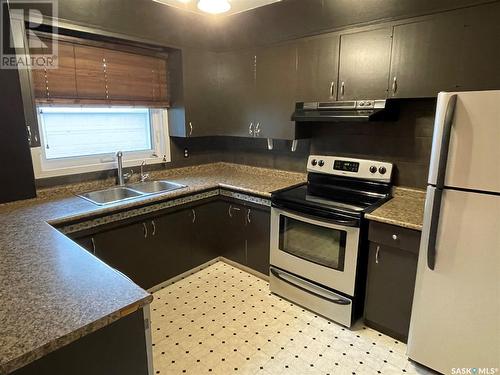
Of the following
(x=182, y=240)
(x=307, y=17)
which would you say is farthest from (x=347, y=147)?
(x=182, y=240)

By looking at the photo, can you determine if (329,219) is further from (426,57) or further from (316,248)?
(426,57)

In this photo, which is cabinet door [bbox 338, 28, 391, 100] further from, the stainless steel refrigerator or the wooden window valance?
the wooden window valance

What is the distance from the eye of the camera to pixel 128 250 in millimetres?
2295

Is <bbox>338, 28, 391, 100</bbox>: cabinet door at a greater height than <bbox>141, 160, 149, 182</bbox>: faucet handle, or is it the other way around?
<bbox>338, 28, 391, 100</bbox>: cabinet door

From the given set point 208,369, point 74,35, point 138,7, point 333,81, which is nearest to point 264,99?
point 333,81

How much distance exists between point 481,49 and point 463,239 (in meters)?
1.08

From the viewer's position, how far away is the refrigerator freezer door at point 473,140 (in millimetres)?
1351

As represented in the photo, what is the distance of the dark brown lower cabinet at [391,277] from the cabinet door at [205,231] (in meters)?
1.46

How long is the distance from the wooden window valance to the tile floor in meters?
1.74

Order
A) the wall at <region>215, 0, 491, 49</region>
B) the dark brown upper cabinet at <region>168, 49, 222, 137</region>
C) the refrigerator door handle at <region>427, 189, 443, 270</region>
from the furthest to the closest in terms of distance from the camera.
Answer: the dark brown upper cabinet at <region>168, 49, 222, 137</region>
the wall at <region>215, 0, 491, 49</region>
the refrigerator door handle at <region>427, 189, 443, 270</region>

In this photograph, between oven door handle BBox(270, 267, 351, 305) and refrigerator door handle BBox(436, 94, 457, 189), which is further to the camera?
oven door handle BBox(270, 267, 351, 305)

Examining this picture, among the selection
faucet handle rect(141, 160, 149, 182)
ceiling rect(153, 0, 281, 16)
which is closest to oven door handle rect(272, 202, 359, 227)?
faucet handle rect(141, 160, 149, 182)

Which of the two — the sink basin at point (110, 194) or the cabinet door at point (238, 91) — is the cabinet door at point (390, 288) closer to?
the cabinet door at point (238, 91)

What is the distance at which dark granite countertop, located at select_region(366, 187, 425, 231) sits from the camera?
1815 millimetres
